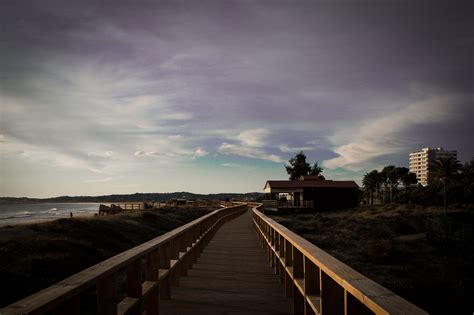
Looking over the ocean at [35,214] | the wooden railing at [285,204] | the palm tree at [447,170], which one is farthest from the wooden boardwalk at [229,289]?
the palm tree at [447,170]

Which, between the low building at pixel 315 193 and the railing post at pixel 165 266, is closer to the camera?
the railing post at pixel 165 266

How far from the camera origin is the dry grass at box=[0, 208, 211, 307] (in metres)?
9.26

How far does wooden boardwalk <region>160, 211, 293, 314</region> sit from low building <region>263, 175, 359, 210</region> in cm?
3798

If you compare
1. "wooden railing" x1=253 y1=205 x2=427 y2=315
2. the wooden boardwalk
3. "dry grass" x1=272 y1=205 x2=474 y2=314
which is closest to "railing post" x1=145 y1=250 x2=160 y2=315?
the wooden boardwalk

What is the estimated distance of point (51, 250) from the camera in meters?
12.5

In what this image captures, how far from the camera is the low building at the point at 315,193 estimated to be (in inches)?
1891

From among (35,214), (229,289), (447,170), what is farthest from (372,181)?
(229,289)

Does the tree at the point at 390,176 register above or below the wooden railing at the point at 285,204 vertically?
above

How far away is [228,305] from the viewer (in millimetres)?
5605

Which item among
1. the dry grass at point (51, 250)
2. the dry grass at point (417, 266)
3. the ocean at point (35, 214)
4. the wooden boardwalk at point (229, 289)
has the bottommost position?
the ocean at point (35, 214)

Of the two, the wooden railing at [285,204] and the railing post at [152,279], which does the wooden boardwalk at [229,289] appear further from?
the wooden railing at [285,204]

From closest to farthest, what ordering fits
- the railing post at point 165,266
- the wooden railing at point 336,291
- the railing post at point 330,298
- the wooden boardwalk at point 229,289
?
1. the wooden railing at point 336,291
2. the railing post at point 330,298
3. the wooden boardwalk at point 229,289
4. the railing post at point 165,266

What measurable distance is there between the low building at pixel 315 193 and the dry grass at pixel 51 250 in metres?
28.0

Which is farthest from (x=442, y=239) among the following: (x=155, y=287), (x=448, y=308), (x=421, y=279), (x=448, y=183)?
(x=448, y=183)
